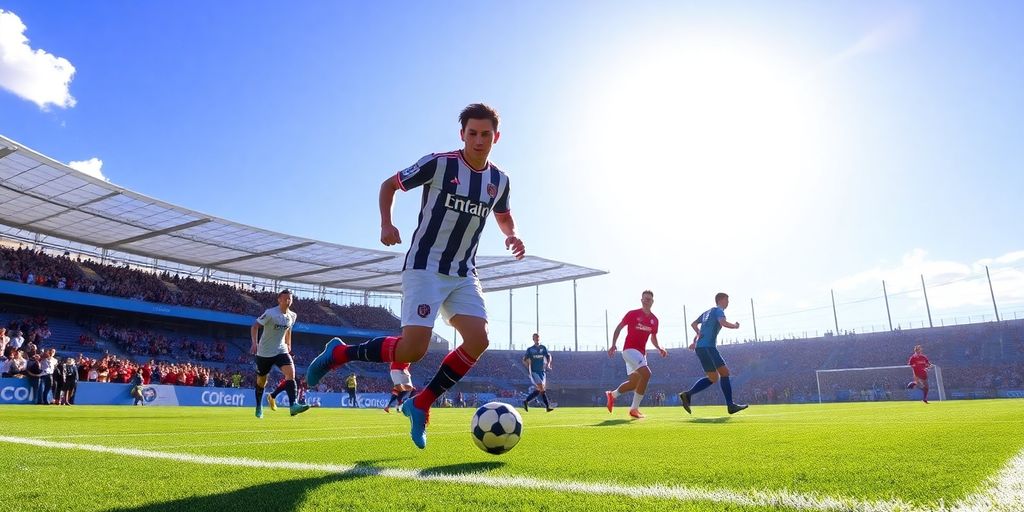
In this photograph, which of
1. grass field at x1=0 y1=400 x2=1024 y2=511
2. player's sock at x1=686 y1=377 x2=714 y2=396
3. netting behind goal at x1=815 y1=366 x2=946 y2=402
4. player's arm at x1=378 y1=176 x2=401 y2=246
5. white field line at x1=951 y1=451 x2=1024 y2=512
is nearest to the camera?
white field line at x1=951 y1=451 x2=1024 y2=512

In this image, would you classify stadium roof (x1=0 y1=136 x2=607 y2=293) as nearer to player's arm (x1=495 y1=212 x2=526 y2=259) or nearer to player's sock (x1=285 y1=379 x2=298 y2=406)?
player's sock (x1=285 y1=379 x2=298 y2=406)

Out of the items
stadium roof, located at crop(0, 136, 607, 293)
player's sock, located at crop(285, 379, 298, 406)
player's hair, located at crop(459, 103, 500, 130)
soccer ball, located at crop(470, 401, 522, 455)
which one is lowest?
soccer ball, located at crop(470, 401, 522, 455)

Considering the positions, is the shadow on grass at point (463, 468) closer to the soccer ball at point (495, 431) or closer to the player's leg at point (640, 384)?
the soccer ball at point (495, 431)

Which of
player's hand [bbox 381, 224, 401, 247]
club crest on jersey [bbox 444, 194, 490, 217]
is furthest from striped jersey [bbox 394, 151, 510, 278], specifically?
player's hand [bbox 381, 224, 401, 247]

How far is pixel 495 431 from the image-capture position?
3.63m

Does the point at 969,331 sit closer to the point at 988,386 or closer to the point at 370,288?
the point at 988,386

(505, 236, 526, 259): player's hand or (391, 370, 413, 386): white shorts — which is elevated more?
(505, 236, 526, 259): player's hand

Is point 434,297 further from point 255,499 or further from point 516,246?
point 255,499

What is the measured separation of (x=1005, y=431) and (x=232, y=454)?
5.79 meters

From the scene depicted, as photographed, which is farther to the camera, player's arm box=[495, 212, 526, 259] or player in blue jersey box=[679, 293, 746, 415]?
player in blue jersey box=[679, 293, 746, 415]

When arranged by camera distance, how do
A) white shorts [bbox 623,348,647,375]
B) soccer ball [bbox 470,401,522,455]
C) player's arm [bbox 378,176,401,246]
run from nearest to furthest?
soccer ball [bbox 470,401,522,455]
player's arm [bbox 378,176,401,246]
white shorts [bbox 623,348,647,375]

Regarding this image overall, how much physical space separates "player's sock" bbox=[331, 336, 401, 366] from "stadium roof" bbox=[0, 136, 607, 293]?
22.6m

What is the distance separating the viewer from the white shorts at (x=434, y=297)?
4141 millimetres

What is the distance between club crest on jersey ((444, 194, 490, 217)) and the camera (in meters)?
4.32
